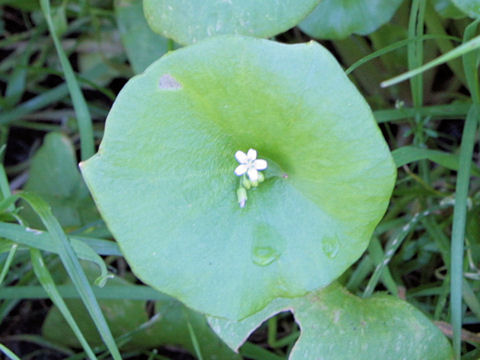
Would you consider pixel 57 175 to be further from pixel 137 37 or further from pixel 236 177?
pixel 236 177

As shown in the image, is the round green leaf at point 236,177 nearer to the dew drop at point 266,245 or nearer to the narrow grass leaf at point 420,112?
the dew drop at point 266,245

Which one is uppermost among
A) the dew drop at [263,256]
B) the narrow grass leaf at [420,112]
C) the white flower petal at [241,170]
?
the white flower petal at [241,170]

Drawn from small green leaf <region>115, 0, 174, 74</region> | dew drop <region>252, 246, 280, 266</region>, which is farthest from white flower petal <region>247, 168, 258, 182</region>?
small green leaf <region>115, 0, 174, 74</region>

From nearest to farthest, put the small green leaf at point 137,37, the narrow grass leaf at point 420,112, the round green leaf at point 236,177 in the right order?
the round green leaf at point 236,177
the narrow grass leaf at point 420,112
the small green leaf at point 137,37

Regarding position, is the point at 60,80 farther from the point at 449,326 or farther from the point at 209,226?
the point at 449,326

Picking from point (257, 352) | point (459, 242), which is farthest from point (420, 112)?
point (257, 352)

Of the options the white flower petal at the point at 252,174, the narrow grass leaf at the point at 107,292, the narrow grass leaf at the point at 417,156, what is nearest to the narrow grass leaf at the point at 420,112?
the narrow grass leaf at the point at 417,156
